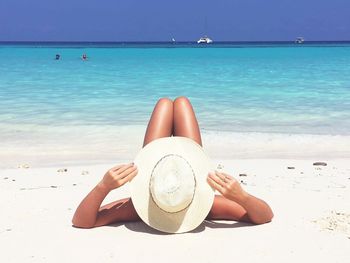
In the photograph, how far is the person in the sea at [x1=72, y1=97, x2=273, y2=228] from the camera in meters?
3.52

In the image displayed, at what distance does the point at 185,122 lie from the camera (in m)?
4.09

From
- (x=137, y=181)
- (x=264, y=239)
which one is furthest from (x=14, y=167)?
(x=264, y=239)

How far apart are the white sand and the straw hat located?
122 millimetres

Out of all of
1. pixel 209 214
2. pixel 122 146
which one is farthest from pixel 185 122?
pixel 122 146

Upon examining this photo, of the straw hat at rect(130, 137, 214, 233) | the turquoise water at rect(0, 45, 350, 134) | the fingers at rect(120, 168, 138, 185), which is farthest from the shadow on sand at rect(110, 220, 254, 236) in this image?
the turquoise water at rect(0, 45, 350, 134)

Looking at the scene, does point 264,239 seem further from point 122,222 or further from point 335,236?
point 122,222

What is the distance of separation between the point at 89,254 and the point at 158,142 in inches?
32.1

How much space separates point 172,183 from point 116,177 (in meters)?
0.34

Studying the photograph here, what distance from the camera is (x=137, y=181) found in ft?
11.8

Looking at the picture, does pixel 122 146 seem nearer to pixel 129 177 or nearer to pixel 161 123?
pixel 161 123

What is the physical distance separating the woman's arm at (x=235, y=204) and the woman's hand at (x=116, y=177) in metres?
0.50

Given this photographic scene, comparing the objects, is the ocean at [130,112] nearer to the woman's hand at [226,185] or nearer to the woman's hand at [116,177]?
the woman's hand at [116,177]

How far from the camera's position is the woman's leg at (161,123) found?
404 cm

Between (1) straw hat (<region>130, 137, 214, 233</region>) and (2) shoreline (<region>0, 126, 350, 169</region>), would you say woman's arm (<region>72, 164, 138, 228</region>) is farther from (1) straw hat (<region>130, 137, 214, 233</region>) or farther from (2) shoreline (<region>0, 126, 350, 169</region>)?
(2) shoreline (<region>0, 126, 350, 169</region>)
